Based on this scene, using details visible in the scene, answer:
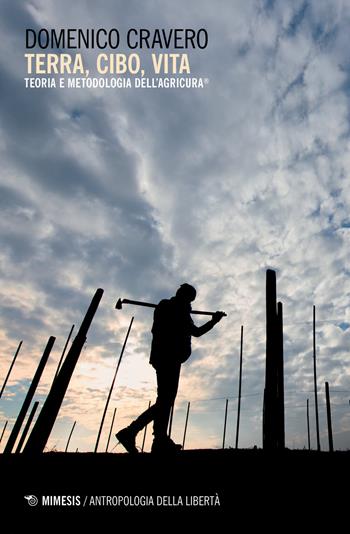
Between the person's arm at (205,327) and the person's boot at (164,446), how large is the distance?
118 centimetres

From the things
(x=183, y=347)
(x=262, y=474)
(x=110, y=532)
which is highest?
(x=183, y=347)

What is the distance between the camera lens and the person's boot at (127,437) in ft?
11.9

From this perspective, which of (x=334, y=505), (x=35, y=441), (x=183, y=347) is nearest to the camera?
(x=334, y=505)

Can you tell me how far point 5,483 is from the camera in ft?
8.21

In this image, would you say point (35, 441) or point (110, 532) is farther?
point (35, 441)

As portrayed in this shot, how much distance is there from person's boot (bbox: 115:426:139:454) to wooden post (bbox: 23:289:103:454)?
8.23 feet

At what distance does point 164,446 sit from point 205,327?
1.42 metres

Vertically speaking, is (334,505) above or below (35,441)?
below

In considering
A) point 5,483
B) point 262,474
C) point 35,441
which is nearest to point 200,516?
point 262,474

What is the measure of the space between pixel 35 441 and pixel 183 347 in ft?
11.0

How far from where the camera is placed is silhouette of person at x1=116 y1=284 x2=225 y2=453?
3.61 metres

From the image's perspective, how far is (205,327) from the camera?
428 centimetres

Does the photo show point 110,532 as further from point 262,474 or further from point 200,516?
point 262,474

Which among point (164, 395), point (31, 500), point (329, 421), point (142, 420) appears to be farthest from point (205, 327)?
point (329, 421)
